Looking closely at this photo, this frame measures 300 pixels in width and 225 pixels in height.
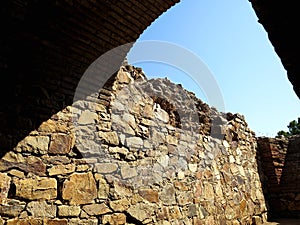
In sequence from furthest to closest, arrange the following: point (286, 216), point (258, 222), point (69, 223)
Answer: point (286, 216) → point (258, 222) → point (69, 223)

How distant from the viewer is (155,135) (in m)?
4.04

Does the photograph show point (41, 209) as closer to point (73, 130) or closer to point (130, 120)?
point (73, 130)

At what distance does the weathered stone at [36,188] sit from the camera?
2585 millimetres

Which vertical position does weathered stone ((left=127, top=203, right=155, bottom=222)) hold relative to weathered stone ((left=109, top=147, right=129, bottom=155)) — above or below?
below

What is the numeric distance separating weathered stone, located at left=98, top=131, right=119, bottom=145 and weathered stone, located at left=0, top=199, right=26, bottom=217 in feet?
3.67

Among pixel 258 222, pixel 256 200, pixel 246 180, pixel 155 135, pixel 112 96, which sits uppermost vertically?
pixel 112 96

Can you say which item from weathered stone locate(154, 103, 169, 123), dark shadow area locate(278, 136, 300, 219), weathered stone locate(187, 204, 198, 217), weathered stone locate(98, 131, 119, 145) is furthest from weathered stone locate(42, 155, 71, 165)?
dark shadow area locate(278, 136, 300, 219)

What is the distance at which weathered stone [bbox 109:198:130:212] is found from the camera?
3170 mm

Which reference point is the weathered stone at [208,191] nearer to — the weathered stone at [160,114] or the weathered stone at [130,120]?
the weathered stone at [160,114]

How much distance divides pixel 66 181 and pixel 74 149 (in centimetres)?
35

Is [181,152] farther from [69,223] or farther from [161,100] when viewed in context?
[69,223]

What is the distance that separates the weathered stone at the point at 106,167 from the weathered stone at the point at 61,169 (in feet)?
0.97

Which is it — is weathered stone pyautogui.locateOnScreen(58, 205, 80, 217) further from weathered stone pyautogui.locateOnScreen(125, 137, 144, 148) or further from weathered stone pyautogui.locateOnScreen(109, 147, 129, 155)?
weathered stone pyautogui.locateOnScreen(125, 137, 144, 148)

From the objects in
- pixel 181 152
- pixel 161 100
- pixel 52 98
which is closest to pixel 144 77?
pixel 161 100
